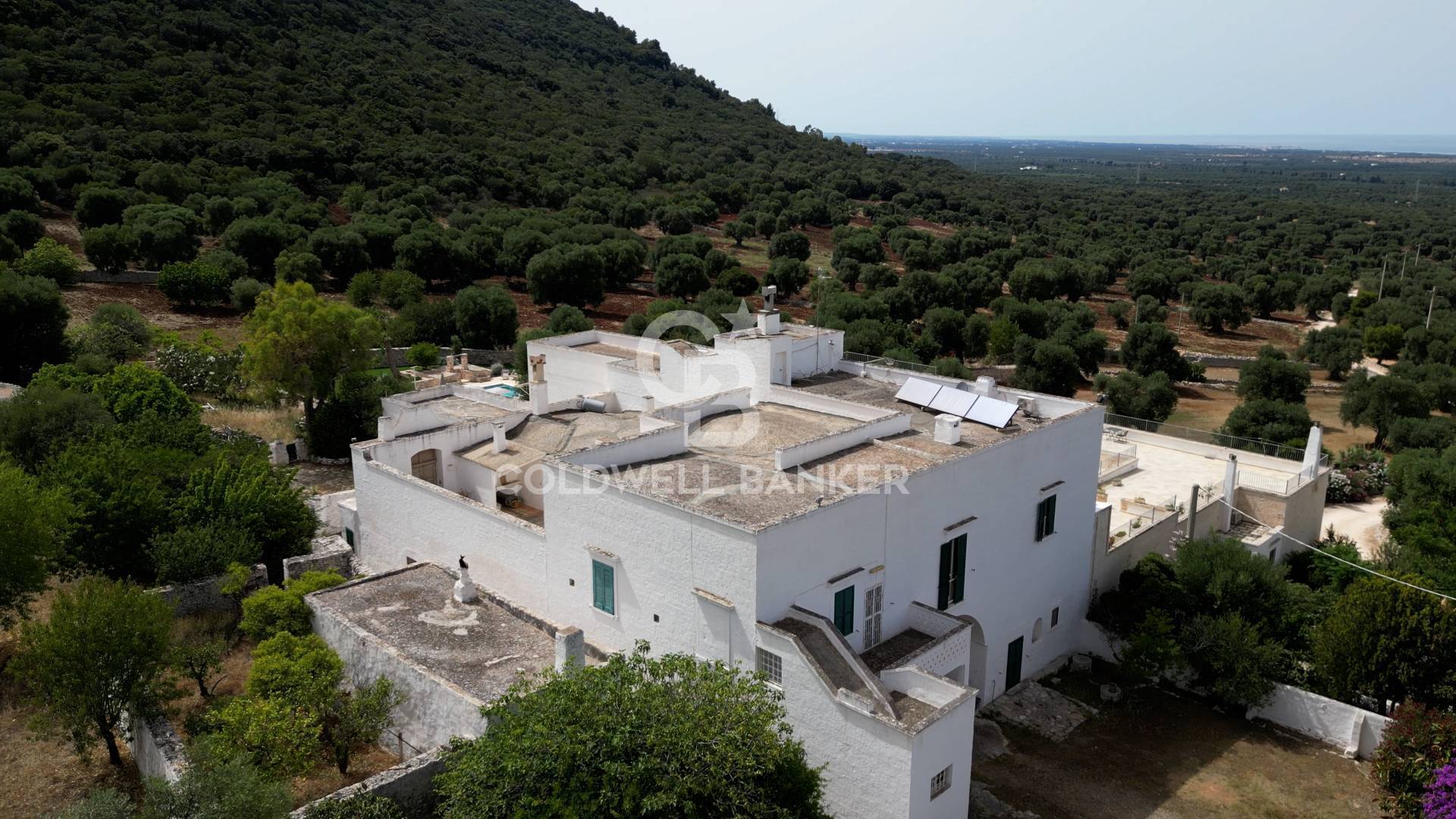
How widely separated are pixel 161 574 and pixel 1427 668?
25817 millimetres

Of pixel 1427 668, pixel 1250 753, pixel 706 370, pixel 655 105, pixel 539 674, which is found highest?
pixel 655 105

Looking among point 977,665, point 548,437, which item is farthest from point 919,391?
point 548,437

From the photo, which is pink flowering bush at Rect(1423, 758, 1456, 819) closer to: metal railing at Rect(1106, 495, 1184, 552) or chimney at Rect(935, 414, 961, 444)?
metal railing at Rect(1106, 495, 1184, 552)

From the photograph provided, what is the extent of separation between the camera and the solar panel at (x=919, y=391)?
2235cm

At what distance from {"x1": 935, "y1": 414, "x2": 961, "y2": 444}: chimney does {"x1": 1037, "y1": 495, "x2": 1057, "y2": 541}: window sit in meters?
2.49

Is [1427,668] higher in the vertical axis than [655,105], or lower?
lower

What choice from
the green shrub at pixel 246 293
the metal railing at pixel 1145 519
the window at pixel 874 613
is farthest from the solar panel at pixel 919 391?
the green shrub at pixel 246 293

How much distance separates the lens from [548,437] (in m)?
24.3

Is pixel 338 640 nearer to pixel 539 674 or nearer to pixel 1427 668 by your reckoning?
pixel 539 674

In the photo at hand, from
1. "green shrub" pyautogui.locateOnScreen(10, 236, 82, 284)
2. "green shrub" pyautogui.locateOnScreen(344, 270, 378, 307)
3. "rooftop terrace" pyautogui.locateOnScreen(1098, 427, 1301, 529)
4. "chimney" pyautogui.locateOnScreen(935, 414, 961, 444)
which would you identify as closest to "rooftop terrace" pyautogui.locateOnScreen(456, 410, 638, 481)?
"chimney" pyautogui.locateOnScreen(935, 414, 961, 444)

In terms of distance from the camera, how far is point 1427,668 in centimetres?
1873

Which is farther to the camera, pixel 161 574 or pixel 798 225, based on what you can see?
pixel 798 225

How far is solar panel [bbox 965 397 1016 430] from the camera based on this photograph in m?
20.2

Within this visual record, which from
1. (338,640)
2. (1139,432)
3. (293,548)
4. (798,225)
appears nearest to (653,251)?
(798,225)
